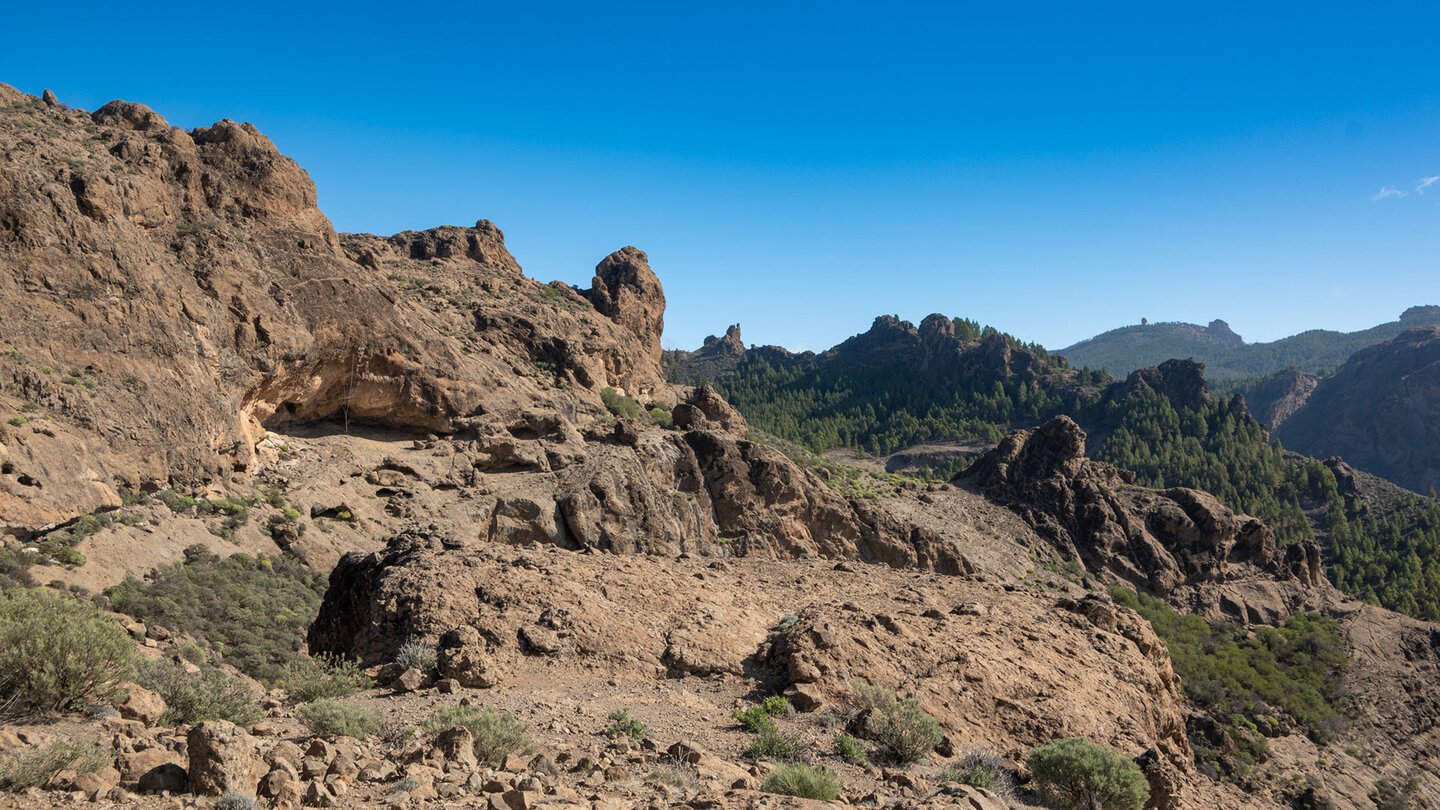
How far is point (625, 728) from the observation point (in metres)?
8.86

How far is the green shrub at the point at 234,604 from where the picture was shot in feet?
55.9

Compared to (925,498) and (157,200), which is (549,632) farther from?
(925,498)

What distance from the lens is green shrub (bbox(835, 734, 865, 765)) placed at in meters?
8.88

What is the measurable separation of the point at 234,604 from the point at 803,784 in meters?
17.4

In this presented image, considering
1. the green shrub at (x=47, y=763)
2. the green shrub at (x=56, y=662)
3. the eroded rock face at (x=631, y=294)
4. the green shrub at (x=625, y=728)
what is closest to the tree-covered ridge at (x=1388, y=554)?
the eroded rock face at (x=631, y=294)

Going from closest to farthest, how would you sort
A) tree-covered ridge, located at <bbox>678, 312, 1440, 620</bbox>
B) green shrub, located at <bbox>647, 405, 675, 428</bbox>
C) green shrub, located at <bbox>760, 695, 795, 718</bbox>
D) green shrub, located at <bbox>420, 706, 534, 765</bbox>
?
green shrub, located at <bbox>420, 706, 534, 765</bbox> → green shrub, located at <bbox>760, 695, 795, 718</bbox> → green shrub, located at <bbox>647, 405, 675, 428</bbox> → tree-covered ridge, located at <bbox>678, 312, 1440, 620</bbox>

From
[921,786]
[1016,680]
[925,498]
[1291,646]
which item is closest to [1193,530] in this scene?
[1291,646]

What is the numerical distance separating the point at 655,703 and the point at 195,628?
514 inches

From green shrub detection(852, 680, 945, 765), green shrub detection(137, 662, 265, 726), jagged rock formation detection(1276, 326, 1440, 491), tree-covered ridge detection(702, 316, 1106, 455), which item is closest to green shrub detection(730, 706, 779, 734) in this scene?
green shrub detection(852, 680, 945, 765)

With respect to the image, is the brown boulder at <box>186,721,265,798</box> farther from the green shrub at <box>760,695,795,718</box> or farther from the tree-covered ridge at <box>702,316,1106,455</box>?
the tree-covered ridge at <box>702,316,1106,455</box>

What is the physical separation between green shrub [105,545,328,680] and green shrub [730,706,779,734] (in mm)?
9848

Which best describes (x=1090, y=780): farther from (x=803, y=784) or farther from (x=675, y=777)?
(x=675, y=777)

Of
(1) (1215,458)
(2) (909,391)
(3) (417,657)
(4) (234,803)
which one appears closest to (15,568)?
(3) (417,657)

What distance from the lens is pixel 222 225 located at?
94.7 ft
